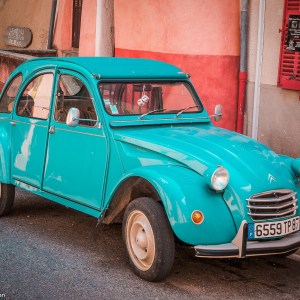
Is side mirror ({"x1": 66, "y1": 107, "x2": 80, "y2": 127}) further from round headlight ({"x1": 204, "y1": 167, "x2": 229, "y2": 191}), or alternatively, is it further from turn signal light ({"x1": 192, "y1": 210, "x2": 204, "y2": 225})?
turn signal light ({"x1": 192, "y1": 210, "x2": 204, "y2": 225})

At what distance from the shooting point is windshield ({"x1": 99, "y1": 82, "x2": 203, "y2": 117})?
6.92 meters

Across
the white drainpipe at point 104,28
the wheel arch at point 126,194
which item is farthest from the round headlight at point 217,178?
the white drainpipe at point 104,28

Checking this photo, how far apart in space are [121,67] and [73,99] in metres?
0.55

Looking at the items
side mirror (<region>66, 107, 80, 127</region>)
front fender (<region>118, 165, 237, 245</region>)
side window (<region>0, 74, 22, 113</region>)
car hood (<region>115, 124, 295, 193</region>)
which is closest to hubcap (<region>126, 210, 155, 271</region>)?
front fender (<region>118, 165, 237, 245</region>)

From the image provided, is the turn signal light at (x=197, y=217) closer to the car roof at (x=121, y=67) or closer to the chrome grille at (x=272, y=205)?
the chrome grille at (x=272, y=205)

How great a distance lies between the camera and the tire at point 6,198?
7980 millimetres

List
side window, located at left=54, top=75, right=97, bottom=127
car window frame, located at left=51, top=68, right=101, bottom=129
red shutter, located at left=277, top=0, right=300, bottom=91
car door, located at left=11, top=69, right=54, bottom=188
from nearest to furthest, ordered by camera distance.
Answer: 1. car window frame, located at left=51, top=68, right=101, bottom=129
2. side window, located at left=54, top=75, right=97, bottom=127
3. car door, located at left=11, top=69, right=54, bottom=188
4. red shutter, located at left=277, top=0, right=300, bottom=91

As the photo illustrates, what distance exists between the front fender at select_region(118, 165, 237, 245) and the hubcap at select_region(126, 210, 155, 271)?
0.99 ft

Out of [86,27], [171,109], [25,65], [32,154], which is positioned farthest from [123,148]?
[86,27]

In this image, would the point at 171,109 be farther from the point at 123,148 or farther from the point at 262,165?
the point at 262,165

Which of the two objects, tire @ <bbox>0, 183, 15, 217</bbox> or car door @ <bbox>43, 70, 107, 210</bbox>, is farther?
tire @ <bbox>0, 183, 15, 217</bbox>

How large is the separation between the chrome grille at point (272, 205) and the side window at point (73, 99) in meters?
1.79

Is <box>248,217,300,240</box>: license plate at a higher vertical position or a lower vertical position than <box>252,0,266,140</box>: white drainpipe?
lower

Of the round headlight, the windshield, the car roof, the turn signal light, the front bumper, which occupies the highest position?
the car roof
